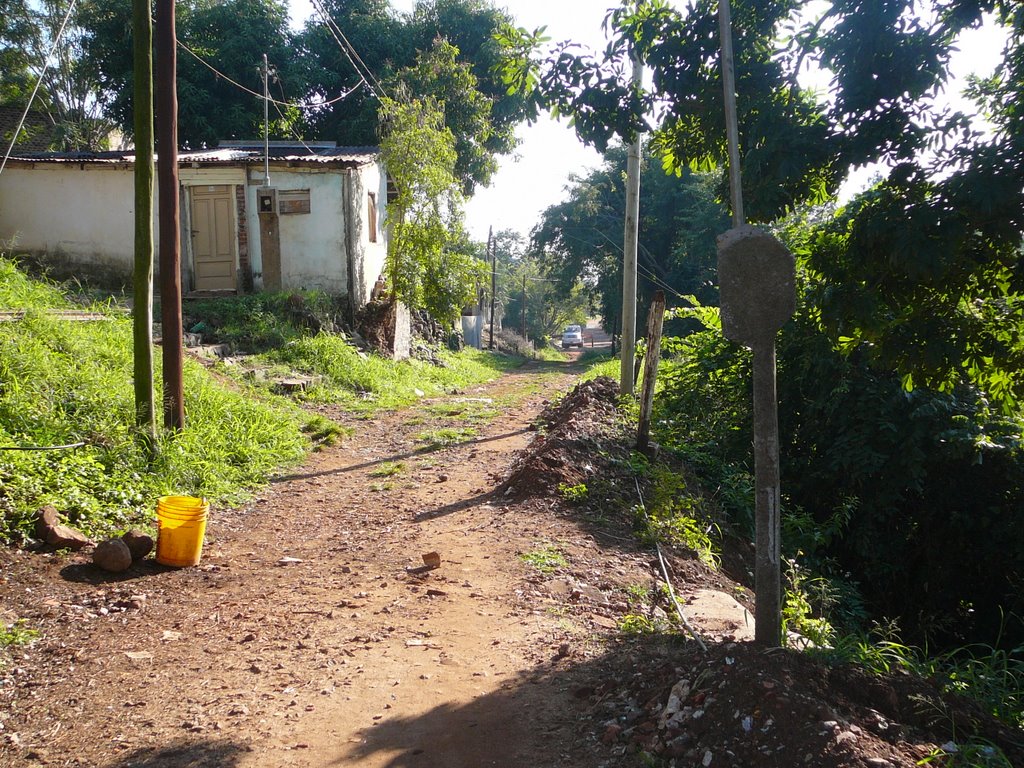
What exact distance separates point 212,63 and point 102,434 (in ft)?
75.7

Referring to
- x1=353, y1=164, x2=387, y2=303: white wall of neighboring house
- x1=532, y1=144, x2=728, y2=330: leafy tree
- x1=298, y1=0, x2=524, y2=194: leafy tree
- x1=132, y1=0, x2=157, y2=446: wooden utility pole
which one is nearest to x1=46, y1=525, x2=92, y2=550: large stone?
x1=132, y1=0, x2=157, y2=446: wooden utility pole

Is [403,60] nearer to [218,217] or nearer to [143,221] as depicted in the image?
[218,217]

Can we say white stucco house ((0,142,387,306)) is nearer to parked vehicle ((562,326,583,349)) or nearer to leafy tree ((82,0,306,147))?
leafy tree ((82,0,306,147))

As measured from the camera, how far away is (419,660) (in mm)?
4809

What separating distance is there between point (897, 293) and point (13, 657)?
5310mm

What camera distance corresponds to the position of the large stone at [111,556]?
5.93 metres

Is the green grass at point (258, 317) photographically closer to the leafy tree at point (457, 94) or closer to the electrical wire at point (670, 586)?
the electrical wire at point (670, 586)

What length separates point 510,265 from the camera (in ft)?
210

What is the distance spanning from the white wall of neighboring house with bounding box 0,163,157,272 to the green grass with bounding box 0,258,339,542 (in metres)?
6.15

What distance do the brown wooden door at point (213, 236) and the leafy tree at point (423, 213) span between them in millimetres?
4135

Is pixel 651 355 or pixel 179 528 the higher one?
pixel 651 355

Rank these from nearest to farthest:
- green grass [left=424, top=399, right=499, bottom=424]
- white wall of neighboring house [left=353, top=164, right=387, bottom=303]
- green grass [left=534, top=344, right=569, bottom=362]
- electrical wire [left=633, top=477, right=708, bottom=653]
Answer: electrical wire [left=633, top=477, right=708, bottom=653] → green grass [left=424, top=399, right=499, bottom=424] → white wall of neighboring house [left=353, top=164, right=387, bottom=303] → green grass [left=534, top=344, right=569, bottom=362]

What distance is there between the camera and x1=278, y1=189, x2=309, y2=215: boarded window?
18.5 m

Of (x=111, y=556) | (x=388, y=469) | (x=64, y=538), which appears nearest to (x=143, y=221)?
(x=64, y=538)
